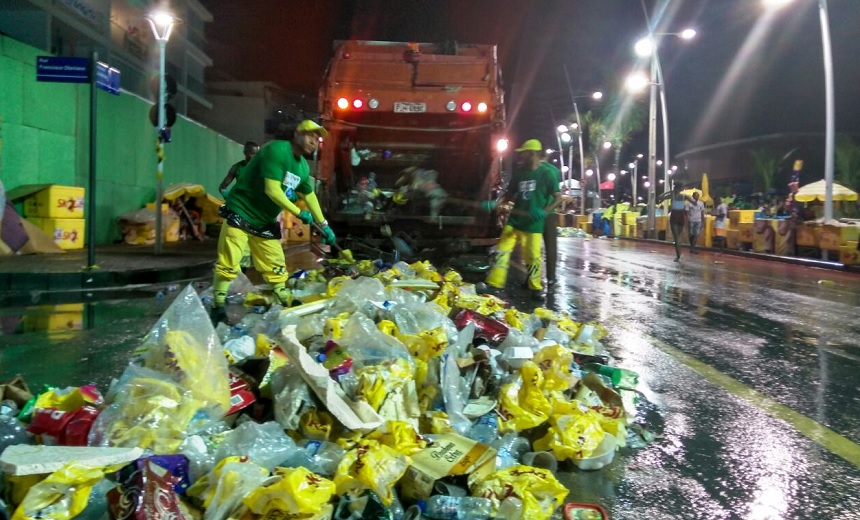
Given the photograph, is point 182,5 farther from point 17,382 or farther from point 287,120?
point 17,382

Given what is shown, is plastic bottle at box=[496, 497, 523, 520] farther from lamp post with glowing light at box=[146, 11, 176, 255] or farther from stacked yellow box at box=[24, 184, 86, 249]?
stacked yellow box at box=[24, 184, 86, 249]

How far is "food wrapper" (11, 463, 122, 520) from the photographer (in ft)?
7.00

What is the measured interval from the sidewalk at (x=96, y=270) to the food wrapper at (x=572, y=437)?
→ 24.5 ft

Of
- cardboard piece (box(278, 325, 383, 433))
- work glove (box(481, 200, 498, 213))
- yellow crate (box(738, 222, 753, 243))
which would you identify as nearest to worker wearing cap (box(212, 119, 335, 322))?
cardboard piece (box(278, 325, 383, 433))

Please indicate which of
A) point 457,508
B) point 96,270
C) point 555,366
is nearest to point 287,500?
point 457,508

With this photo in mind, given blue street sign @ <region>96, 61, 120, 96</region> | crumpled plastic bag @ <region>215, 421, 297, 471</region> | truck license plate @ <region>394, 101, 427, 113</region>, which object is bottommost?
crumpled plastic bag @ <region>215, 421, 297, 471</region>

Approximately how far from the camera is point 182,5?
32688mm

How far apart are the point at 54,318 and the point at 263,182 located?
8.42 ft

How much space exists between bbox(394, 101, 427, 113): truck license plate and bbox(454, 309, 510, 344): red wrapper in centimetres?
558

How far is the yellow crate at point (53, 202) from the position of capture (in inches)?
491

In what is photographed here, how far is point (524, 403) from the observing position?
3324mm

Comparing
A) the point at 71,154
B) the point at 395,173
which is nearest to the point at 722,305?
the point at 395,173

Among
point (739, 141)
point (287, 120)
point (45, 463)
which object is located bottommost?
point (45, 463)

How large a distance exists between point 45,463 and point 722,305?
7.29 meters
